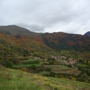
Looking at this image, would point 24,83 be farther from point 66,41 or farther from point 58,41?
point 66,41

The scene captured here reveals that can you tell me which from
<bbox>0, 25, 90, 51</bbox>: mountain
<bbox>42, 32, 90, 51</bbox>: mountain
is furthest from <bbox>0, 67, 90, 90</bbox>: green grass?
<bbox>42, 32, 90, 51</bbox>: mountain

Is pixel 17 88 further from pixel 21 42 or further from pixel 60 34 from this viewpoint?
pixel 60 34

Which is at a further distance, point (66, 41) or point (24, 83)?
point (66, 41)

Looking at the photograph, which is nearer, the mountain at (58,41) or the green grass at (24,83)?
the green grass at (24,83)

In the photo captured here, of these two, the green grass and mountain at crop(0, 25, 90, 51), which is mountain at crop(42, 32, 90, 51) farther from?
the green grass

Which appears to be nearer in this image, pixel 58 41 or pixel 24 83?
pixel 24 83

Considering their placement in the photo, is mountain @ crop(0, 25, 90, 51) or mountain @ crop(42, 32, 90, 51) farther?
mountain @ crop(42, 32, 90, 51)

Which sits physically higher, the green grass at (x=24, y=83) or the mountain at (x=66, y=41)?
the mountain at (x=66, y=41)

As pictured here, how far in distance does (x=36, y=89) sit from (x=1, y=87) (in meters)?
1.96

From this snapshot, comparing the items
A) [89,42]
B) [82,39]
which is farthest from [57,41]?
[89,42]

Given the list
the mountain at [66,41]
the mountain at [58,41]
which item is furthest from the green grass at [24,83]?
the mountain at [66,41]

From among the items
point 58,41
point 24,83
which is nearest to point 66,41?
point 58,41

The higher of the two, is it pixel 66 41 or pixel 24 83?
pixel 66 41

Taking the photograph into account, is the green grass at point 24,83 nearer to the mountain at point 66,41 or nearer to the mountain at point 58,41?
the mountain at point 58,41
